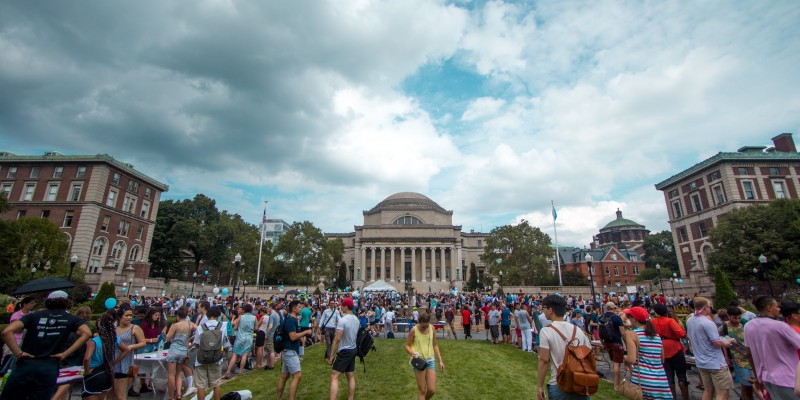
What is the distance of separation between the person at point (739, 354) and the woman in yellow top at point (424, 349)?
570 centimetres

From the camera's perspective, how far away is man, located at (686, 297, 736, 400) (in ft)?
21.4

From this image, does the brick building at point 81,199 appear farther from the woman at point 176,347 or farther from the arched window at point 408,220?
the arched window at point 408,220

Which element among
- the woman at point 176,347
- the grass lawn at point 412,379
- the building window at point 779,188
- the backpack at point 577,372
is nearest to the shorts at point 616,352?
the grass lawn at point 412,379

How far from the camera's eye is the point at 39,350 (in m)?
5.41

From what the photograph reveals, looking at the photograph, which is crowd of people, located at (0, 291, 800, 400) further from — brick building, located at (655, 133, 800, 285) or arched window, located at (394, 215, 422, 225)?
arched window, located at (394, 215, 422, 225)

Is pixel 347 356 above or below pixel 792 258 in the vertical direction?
below

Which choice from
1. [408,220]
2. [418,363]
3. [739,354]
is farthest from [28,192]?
[739,354]

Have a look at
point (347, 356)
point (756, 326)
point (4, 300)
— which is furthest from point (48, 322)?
point (4, 300)

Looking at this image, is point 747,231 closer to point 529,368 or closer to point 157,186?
point 529,368

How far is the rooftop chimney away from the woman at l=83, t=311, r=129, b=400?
7555 cm

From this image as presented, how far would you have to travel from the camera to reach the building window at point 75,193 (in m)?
45.9

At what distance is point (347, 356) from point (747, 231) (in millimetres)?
46167

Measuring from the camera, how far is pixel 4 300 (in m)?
21.1

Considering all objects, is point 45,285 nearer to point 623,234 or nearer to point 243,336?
point 243,336
